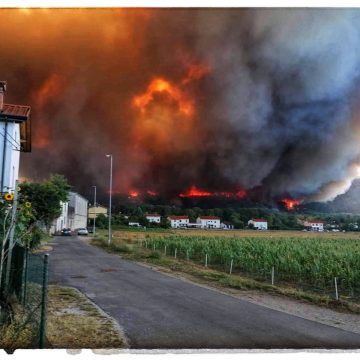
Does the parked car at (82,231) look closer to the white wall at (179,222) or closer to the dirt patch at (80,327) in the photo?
the white wall at (179,222)

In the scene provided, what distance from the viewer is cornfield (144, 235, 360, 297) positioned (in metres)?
10.6

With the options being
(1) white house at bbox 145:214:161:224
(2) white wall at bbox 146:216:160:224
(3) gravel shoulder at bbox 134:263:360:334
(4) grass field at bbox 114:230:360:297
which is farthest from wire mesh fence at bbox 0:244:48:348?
(4) grass field at bbox 114:230:360:297

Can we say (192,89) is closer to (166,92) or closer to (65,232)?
(166,92)

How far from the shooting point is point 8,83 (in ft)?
21.3

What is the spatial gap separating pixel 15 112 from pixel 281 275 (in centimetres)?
829

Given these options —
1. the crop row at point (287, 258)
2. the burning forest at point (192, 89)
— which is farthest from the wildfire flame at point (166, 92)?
the crop row at point (287, 258)

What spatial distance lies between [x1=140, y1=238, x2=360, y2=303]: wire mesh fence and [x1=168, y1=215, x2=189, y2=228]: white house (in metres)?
3.14

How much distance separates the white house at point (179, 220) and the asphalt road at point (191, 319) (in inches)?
51.2

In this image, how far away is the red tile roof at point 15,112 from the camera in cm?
750

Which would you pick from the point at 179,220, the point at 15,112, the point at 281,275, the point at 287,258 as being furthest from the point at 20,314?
the point at 287,258

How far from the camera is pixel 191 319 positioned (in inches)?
226

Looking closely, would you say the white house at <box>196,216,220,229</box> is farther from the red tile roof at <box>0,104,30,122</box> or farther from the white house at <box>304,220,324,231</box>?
the red tile roof at <box>0,104,30,122</box>
